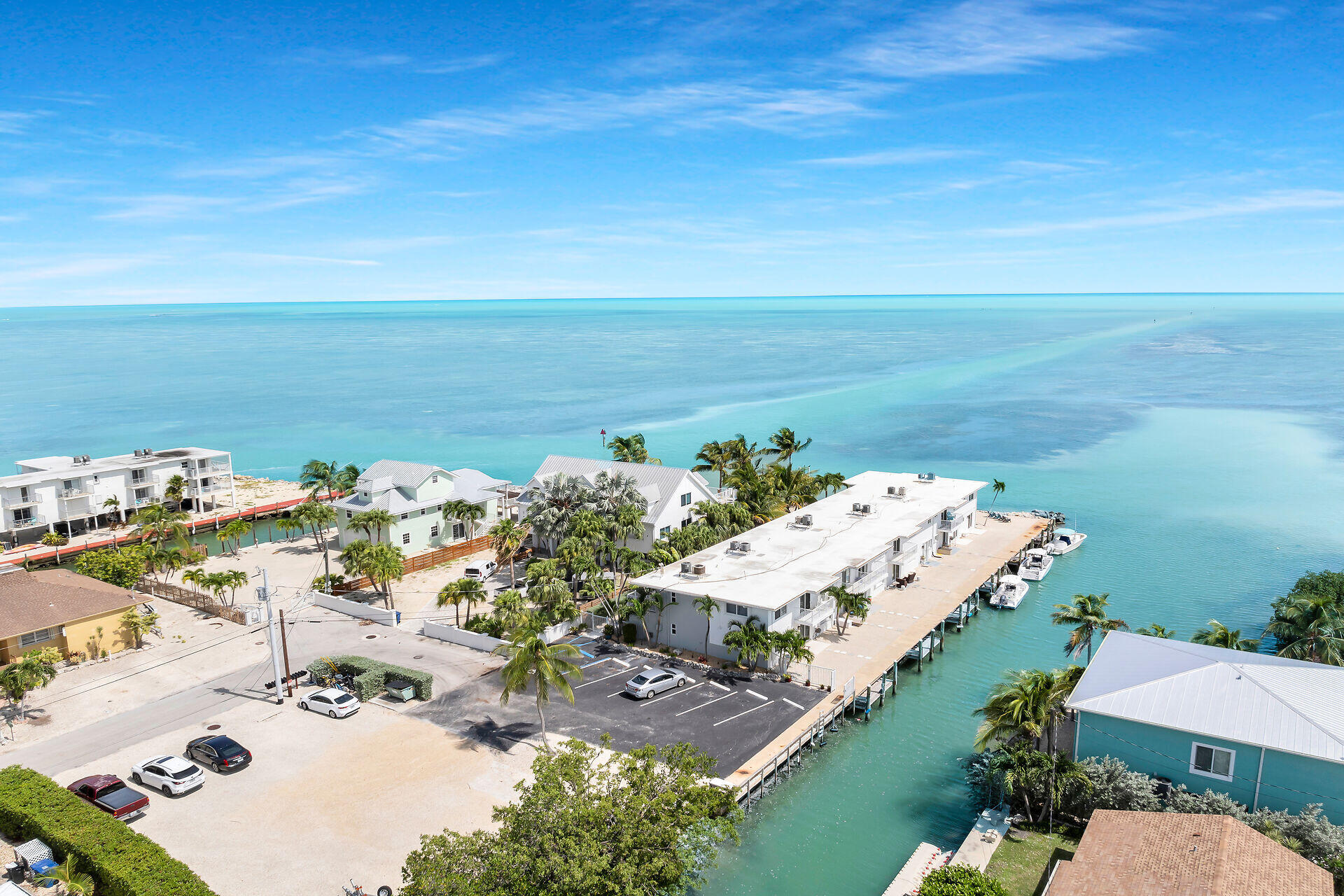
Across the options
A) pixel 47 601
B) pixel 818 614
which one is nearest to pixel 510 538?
pixel 818 614

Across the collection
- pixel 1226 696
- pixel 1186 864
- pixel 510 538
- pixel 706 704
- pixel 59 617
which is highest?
pixel 1226 696

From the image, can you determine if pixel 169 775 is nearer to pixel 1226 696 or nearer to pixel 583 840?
pixel 583 840

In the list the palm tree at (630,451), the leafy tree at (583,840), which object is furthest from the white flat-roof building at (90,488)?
the leafy tree at (583,840)

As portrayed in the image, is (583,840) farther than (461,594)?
No

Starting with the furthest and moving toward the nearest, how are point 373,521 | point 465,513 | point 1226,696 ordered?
1. point 465,513
2. point 373,521
3. point 1226,696

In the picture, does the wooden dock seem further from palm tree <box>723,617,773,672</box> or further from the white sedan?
the white sedan

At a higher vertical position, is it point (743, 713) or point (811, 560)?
point (811, 560)

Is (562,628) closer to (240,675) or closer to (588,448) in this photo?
(240,675)

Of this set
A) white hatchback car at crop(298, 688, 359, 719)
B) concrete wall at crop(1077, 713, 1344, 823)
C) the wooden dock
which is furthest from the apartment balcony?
white hatchback car at crop(298, 688, 359, 719)
